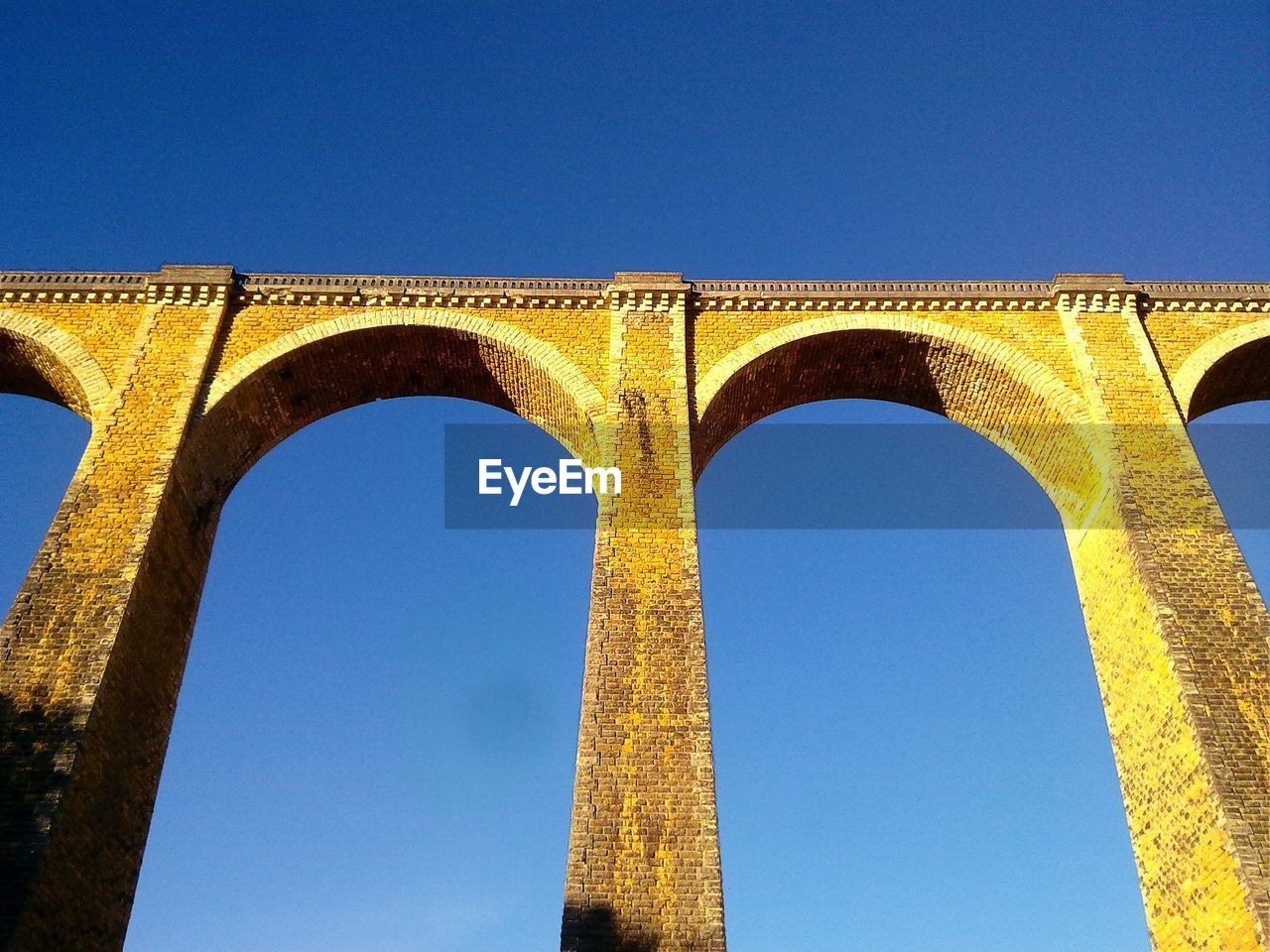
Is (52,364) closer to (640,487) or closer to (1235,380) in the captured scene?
(640,487)

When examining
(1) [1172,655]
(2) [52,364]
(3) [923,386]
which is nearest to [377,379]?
(2) [52,364]

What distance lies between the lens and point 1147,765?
14.7 metres

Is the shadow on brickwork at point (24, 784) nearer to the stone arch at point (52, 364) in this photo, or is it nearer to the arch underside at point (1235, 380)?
the stone arch at point (52, 364)

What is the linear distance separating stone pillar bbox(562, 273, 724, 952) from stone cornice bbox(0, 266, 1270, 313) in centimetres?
150

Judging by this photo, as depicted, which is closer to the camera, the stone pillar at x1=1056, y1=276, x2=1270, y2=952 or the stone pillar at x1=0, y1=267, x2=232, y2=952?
the stone pillar at x1=0, y1=267, x2=232, y2=952

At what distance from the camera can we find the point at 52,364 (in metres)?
17.7

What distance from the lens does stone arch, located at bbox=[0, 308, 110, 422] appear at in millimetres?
17125

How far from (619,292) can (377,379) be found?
437 cm

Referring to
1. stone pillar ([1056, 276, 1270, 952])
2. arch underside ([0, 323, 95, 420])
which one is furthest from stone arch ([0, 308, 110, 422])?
stone pillar ([1056, 276, 1270, 952])

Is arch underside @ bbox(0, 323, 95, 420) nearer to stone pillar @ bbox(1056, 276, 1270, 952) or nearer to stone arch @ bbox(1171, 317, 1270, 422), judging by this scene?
stone pillar @ bbox(1056, 276, 1270, 952)

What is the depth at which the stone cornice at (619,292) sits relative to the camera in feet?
59.3

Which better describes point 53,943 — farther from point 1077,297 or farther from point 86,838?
point 1077,297

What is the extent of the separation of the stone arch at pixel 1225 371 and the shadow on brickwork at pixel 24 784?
1643 cm

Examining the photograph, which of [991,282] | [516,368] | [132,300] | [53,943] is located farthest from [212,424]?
[991,282]
